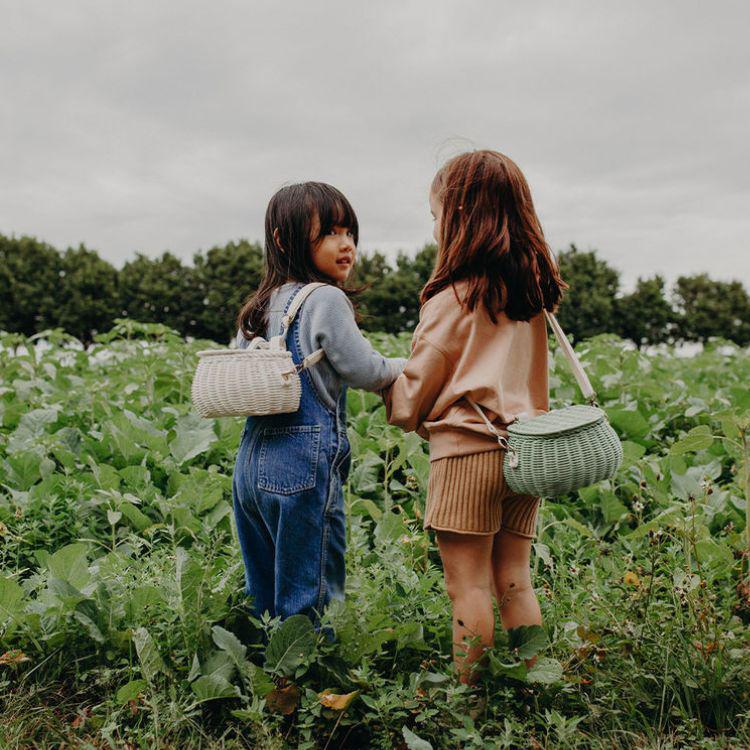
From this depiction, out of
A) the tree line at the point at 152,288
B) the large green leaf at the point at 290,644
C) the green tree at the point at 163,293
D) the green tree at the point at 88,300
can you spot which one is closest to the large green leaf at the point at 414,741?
the large green leaf at the point at 290,644

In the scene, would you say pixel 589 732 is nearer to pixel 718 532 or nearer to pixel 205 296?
pixel 718 532

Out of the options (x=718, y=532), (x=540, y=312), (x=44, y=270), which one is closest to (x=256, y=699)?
(x=540, y=312)

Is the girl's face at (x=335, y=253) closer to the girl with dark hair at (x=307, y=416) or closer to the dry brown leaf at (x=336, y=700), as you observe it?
the girl with dark hair at (x=307, y=416)

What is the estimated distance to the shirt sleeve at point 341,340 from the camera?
2.35 m

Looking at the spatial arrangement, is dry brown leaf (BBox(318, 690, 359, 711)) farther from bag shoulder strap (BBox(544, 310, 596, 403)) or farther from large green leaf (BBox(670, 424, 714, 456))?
large green leaf (BBox(670, 424, 714, 456))

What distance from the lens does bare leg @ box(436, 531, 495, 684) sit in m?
2.36

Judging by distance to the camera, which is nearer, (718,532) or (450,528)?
(450,528)

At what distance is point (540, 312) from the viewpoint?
2.46 m

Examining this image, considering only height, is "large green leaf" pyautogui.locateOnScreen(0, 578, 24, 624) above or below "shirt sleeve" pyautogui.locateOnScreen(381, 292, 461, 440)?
below

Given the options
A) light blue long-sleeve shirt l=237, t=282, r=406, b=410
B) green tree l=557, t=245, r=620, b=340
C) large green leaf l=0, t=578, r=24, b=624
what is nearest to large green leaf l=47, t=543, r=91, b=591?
large green leaf l=0, t=578, r=24, b=624

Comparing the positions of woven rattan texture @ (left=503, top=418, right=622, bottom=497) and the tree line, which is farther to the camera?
the tree line

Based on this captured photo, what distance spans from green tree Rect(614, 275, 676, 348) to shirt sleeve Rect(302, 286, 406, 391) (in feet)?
119

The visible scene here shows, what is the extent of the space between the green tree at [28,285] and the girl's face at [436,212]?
31.7 metres

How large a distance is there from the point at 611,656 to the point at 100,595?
161 centimetres
